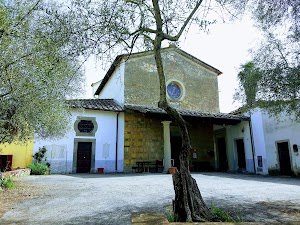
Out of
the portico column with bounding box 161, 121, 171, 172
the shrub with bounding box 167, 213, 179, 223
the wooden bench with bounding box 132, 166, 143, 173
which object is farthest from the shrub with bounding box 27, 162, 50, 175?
the shrub with bounding box 167, 213, 179, 223

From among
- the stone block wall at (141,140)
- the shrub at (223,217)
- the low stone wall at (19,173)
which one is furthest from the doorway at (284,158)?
the low stone wall at (19,173)

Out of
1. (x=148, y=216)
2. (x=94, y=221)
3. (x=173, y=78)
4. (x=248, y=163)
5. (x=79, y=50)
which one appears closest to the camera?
(x=148, y=216)

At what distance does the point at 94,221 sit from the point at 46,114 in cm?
432

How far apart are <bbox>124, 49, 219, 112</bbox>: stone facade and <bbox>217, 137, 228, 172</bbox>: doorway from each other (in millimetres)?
2580

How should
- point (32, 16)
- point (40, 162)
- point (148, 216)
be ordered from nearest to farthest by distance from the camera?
point (148, 216) → point (32, 16) → point (40, 162)

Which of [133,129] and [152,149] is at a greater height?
[133,129]

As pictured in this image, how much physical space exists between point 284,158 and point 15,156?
46.6ft

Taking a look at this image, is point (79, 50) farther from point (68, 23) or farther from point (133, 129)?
point (133, 129)

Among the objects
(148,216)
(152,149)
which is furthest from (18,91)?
(152,149)

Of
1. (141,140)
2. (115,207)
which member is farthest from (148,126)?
(115,207)

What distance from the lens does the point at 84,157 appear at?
555 inches

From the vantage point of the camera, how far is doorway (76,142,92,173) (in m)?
14.0

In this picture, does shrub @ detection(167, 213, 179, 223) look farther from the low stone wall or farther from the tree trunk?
the low stone wall

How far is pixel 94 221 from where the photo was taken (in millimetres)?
3699
